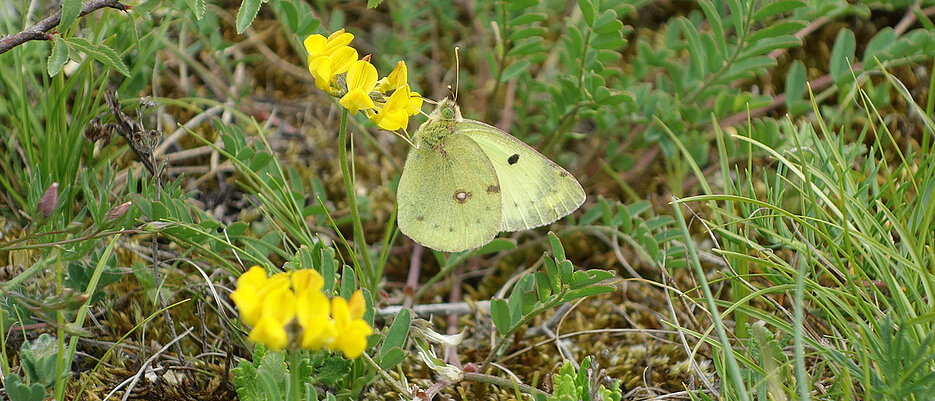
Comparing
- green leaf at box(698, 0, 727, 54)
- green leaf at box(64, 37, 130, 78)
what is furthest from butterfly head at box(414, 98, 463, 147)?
green leaf at box(698, 0, 727, 54)

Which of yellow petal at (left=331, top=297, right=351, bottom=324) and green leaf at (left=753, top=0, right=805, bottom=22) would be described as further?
green leaf at (left=753, top=0, right=805, bottom=22)

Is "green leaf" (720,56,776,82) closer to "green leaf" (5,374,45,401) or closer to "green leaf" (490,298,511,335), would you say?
"green leaf" (490,298,511,335)

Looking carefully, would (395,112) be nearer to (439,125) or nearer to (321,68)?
(321,68)

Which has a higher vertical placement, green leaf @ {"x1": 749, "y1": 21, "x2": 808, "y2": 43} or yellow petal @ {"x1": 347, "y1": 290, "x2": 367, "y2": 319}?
green leaf @ {"x1": 749, "y1": 21, "x2": 808, "y2": 43}

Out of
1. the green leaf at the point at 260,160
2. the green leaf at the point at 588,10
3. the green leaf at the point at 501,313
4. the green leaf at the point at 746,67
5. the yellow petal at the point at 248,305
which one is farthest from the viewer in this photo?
the green leaf at the point at 746,67

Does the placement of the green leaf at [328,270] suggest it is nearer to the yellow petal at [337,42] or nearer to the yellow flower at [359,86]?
the yellow flower at [359,86]

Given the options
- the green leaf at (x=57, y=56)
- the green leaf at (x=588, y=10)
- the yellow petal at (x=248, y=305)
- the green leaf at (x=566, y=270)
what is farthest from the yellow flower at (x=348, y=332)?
the green leaf at (x=588, y=10)
